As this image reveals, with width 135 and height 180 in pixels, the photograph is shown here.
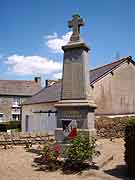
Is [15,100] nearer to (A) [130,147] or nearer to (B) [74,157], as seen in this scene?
(B) [74,157]

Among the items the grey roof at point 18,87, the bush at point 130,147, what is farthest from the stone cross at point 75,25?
the grey roof at point 18,87

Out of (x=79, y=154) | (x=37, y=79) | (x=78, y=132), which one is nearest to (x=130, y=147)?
(x=79, y=154)

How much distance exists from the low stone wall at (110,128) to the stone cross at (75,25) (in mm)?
8413

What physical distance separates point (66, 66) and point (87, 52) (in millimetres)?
1073

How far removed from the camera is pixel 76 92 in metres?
10.8

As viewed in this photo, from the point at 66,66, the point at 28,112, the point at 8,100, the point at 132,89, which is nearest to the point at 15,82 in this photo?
the point at 8,100

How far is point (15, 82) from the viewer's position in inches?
1950

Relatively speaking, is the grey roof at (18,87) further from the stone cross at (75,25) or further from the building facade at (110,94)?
the stone cross at (75,25)

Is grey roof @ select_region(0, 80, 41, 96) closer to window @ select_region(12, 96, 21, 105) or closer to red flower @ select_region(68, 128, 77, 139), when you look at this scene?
window @ select_region(12, 96, 21, 105)

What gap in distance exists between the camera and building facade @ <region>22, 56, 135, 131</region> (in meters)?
23.0

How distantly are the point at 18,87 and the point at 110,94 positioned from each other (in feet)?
91.3

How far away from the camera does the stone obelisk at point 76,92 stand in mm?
10438

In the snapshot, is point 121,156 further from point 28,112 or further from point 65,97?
point 28,112

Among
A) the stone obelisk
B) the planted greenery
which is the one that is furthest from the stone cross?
the planted greenery
